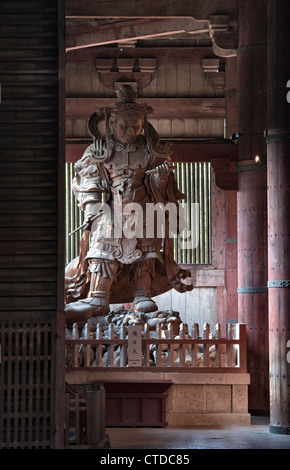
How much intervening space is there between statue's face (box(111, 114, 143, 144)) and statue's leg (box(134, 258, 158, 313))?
1910 mm

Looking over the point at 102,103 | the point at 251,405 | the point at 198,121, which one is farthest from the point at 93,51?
the point at 251,405

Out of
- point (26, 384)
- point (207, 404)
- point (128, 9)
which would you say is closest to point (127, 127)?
point (128, 9)

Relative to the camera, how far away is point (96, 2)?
55.0ft

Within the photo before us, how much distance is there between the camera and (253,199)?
53.2 feet

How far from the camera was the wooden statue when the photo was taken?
16594 mm

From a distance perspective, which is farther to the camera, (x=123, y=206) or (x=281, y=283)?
(x=123, y=206)

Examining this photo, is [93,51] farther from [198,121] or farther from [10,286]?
[10,286]

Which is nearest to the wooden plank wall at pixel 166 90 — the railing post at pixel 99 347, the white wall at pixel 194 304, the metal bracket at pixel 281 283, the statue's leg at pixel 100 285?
the white wall at pixel 194 304

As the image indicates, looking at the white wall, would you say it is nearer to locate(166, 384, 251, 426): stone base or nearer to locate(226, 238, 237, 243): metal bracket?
locate(226, 238, 237, 243): metal bracket

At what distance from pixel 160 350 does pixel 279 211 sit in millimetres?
2716

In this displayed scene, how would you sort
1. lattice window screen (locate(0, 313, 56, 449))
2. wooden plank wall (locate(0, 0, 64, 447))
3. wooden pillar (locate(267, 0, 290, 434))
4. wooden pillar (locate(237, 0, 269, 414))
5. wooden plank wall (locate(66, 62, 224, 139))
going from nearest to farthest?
lattice window screen (locate(0, 313, 56, 449)) < wooden plank wall (locate(0, 0, 64, 447)) < wooden pillar (locate(267, 0, 290, 434)) < wooden pillar (locate(237, 0, 269, 414)) < wooden plank wall (locate(66, 62, 224, 139))

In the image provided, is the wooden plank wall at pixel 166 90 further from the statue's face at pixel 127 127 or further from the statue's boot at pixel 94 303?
the statue's boot at pixel 94 303

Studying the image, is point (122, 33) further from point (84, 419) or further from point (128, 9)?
point (84, 419)

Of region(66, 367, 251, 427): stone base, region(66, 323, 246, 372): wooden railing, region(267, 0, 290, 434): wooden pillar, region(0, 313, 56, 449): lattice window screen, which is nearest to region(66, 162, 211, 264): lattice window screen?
region(66, 323, 246, 372): wooden railing
